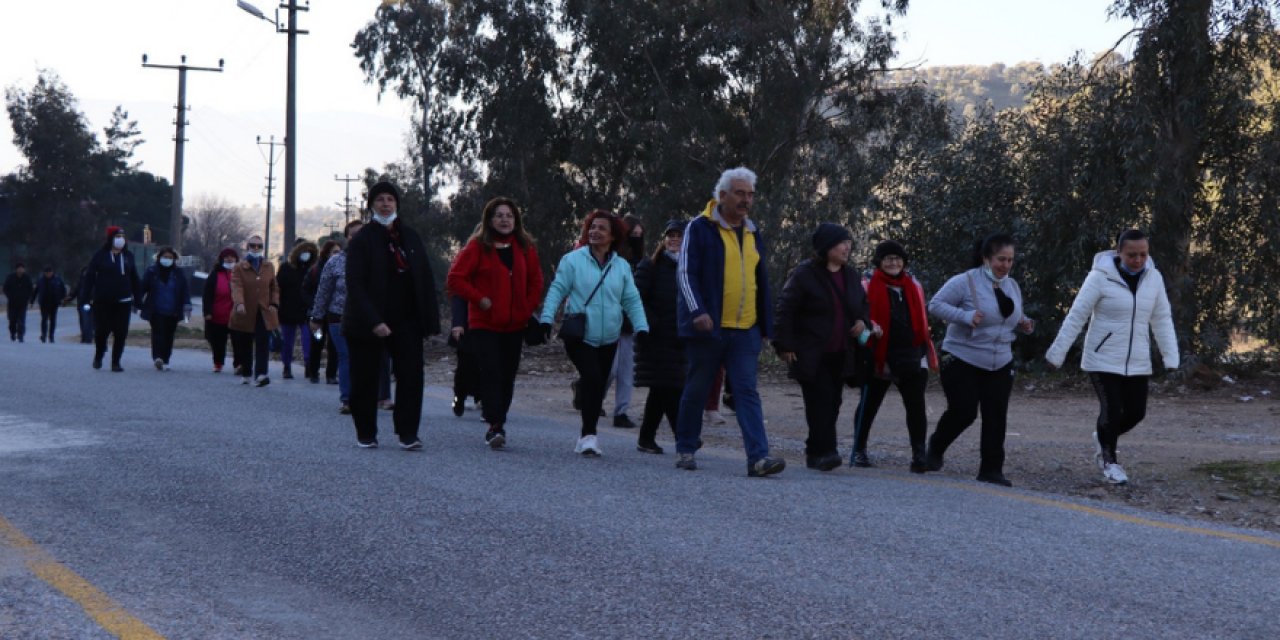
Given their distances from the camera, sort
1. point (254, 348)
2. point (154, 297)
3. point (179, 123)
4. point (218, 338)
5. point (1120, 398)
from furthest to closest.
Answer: point (179, 123), point (218, 338), point (154, 297), point (254, 348), point (1120, 398)

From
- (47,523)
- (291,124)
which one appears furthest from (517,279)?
(291,124)

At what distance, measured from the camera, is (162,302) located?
19.5m

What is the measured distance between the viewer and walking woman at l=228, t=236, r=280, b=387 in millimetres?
17781

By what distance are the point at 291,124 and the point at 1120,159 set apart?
19.1 meters

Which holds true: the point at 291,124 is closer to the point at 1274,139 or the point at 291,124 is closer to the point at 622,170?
the point at 622,170

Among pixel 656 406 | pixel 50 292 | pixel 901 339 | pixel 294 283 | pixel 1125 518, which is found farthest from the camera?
pixel 50 292

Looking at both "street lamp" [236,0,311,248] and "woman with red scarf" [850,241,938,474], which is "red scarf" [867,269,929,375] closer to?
"woman with red scarf" [850,241,938,474]

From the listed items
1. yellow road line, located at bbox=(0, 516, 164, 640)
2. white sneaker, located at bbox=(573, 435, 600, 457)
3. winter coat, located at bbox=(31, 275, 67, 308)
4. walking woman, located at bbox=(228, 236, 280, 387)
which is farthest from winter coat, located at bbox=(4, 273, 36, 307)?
yellow road line, located at bbox=(0, 516, 164, 640)

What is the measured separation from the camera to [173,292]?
64.6 ft

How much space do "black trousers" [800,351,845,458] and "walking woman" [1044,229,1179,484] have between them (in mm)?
1472

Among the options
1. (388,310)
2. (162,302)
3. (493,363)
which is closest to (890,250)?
(493,363)

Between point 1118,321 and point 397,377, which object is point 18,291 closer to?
point 397,377

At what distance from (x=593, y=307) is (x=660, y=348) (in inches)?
33.5

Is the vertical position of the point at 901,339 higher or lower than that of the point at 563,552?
higher
